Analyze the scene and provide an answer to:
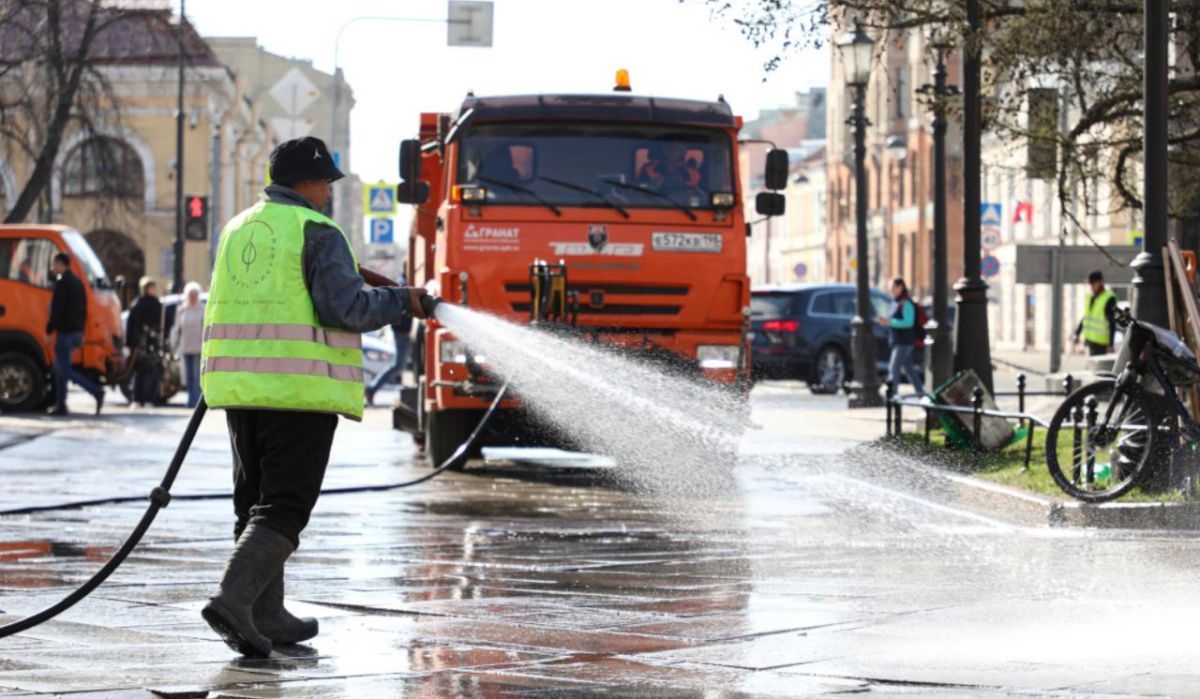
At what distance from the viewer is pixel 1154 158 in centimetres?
1361

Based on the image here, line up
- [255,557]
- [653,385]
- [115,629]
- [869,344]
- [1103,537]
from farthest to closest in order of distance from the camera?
[869,344], [653,385], [1103,537], [115,629], [255,557]

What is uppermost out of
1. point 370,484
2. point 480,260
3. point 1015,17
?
point 1015,17

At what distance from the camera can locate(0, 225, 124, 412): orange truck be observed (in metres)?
27.8

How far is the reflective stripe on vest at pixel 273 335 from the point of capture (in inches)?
295

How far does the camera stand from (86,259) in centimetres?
2891

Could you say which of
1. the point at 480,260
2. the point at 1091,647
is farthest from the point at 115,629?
the point at 480,260

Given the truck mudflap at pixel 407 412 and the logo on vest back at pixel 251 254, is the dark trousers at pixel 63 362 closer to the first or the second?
the truck mudflap at pixel 407 412

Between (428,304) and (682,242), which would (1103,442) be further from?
(428,304)

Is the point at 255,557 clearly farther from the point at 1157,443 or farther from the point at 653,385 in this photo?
the point at 653,385

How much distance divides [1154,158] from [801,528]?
314 centimetres

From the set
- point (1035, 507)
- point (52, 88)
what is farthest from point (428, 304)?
point (52, 88)

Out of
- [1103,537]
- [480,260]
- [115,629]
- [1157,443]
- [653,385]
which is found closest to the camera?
[115,629]

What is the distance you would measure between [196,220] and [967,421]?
29705mm

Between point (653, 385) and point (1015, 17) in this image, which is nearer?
point (653, 385)
